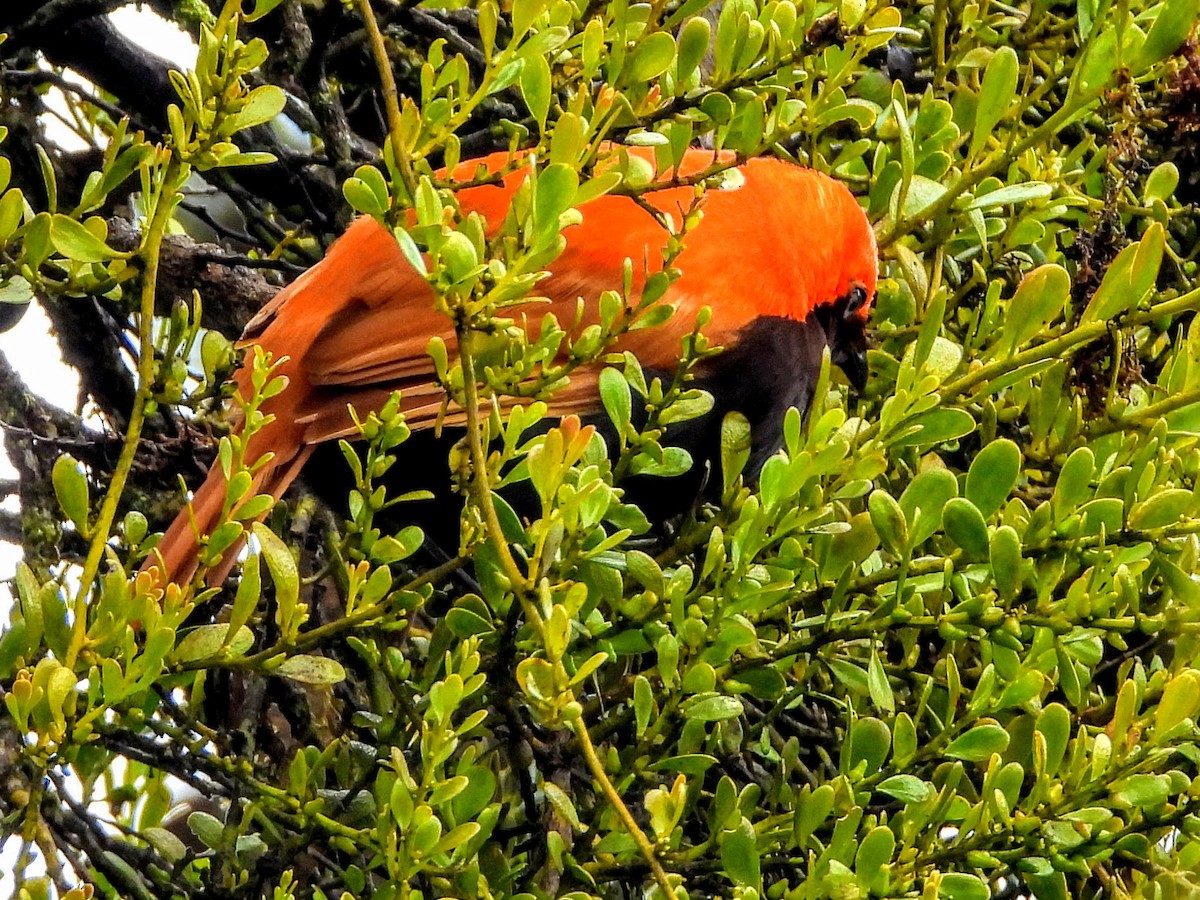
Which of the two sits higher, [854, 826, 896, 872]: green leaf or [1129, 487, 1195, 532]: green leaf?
[1129, 487, 1195, 532]: green leaf

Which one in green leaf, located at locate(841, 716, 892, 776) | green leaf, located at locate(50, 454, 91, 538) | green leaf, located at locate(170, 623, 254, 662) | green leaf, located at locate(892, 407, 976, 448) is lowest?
green leaf, located at locate(841, 716, 892, 776)

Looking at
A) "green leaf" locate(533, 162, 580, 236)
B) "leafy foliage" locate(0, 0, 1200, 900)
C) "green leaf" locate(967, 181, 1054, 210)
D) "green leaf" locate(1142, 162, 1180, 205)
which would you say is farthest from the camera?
"green leaf" locate(1142, 162, 1180, 205)

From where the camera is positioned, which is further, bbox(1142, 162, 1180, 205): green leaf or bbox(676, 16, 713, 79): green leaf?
bbox(1142, 162, 1180, 205): green leaf

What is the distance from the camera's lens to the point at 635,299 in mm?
2070

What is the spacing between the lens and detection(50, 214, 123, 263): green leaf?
3.92ft

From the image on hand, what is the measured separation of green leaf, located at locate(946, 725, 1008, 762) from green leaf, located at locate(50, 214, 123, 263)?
85cm

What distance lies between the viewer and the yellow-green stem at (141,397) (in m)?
1.16

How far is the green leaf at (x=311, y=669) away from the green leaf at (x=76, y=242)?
15.3 inches

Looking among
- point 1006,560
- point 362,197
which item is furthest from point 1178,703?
point 362,197

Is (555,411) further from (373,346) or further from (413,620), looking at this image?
(413,620)

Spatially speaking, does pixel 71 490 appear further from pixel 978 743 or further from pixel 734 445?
pixel 978 743

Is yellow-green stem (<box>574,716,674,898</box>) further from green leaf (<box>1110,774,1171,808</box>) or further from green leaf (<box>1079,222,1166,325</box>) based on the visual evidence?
green leaf (<box>1079,222,1166,325</box>)

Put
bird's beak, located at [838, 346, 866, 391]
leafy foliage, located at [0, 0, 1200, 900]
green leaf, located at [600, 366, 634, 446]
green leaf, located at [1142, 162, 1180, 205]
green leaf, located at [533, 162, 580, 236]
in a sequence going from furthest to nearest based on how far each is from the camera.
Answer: bird's beak, located at [838, 346, 866, 391] → green leaf, located at [1142, 162, 1180, 205] → green leaf, located at [600, 366, 634, 446] → leafy foliage, located at [0, 0, 1200, 900] → green leaf, located at [533, 162, 580, 236]

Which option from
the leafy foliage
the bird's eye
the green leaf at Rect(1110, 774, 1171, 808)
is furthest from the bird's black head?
the green leaf at Rect(1110, 774, 1171, 808)
